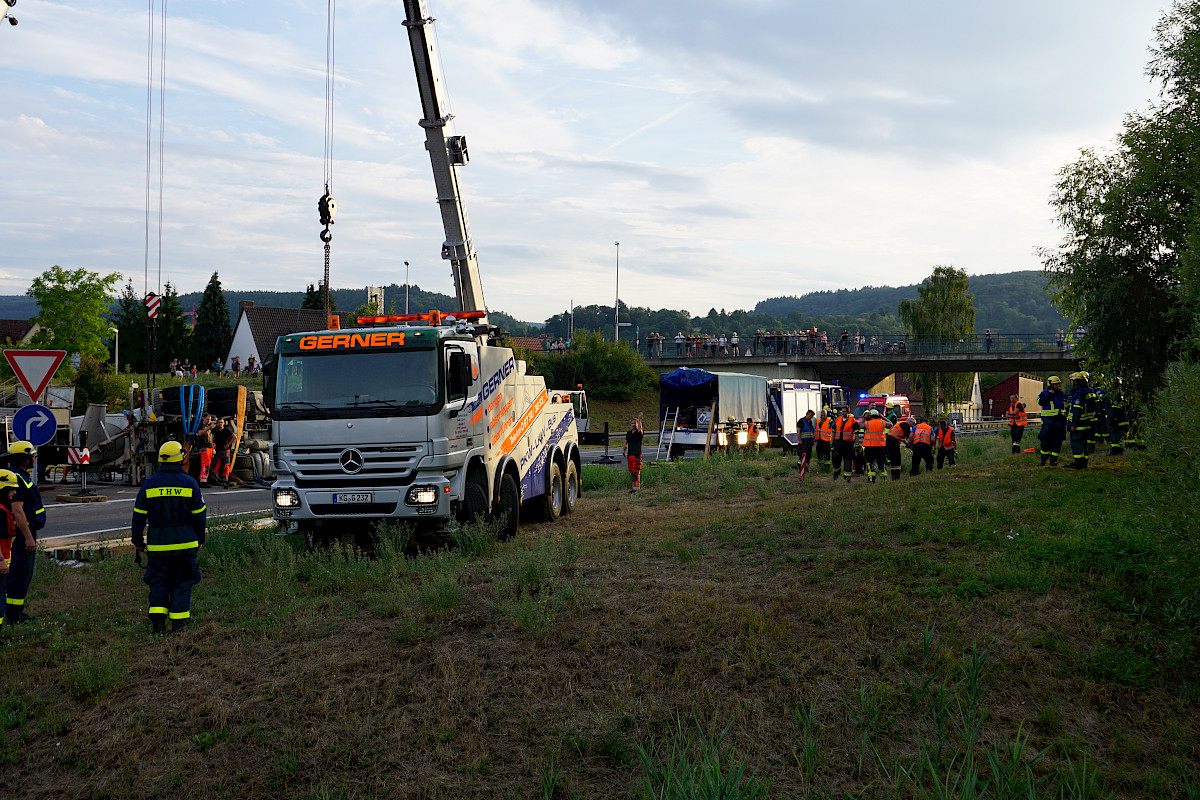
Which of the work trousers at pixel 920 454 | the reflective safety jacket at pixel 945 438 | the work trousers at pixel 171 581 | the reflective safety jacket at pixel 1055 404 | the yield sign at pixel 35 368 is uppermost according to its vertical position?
the yield sign at pixel 35 368

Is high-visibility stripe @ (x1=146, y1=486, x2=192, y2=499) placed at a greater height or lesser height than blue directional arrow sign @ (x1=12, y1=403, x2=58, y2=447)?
lesser

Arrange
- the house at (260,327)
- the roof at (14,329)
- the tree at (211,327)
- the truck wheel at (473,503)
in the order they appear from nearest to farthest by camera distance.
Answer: the truck wheel at (473,503) → the tree at (211,327) → the house at (260,327) → the roof at (14,329)

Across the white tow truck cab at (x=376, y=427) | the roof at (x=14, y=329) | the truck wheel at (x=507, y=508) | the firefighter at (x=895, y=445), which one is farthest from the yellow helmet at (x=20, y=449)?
the roof at (x=14, y=329)

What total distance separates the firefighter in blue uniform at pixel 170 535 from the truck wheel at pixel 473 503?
3.61 m

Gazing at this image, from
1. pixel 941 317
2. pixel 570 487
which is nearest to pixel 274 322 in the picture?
pixel 941 317

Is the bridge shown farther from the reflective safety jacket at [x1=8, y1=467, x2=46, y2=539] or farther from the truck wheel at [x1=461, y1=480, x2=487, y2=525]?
the reflective safety jacket at [x1=8, y1=467, x2=46, y2=539]

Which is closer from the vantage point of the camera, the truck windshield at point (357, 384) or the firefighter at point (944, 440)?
the truck windshield at point (357, 384)

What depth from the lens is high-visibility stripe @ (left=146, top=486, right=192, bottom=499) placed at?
24.6ft

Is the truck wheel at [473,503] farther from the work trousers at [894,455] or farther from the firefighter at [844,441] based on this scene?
the firefighter at [844,441]

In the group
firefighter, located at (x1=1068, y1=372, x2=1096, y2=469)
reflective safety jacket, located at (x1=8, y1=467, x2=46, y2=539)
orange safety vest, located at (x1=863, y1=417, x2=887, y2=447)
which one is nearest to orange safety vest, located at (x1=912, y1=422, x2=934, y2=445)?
orange safety vest, located at (x1=863, y1=417, x2=887, y2=447)

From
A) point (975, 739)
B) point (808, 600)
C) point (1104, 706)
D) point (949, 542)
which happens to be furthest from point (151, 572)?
point (949, 542)

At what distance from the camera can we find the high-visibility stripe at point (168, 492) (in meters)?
7.50

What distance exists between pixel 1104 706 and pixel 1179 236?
1257 cm

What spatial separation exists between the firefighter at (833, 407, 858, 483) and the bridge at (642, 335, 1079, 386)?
34859 millimetres
